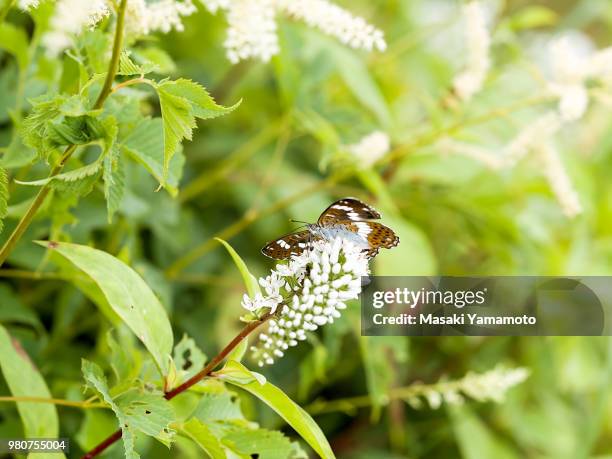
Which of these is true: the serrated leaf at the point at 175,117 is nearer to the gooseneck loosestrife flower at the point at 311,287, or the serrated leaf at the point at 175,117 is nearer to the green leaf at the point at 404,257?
the gooseneck loosestrife flower at the point at 311,287

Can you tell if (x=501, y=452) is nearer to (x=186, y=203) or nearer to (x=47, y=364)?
(x=186, y=203)

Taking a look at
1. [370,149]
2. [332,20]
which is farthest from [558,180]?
[332,20]

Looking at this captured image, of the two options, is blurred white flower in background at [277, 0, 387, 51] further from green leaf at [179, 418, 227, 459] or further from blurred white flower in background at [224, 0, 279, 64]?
green leaf at [179, 418, 227, 459]

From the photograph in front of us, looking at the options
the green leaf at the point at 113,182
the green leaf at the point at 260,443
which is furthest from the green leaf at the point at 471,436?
the green leaf at the point at 113,182

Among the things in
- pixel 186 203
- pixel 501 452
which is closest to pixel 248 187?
pixel 186 203

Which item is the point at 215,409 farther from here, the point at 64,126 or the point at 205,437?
the point at 64,126
